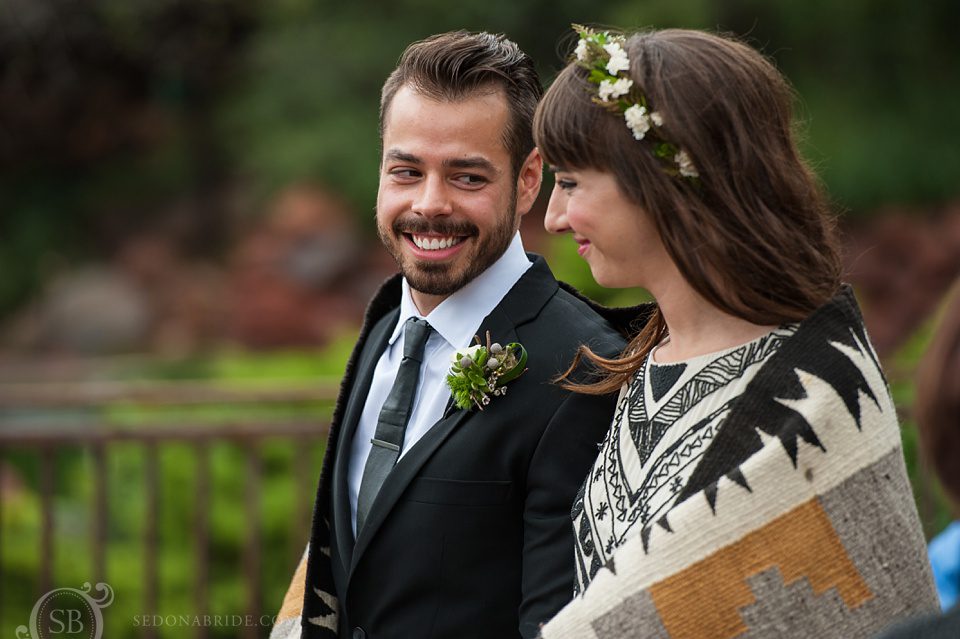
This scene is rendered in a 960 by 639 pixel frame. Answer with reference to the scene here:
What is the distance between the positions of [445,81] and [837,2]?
9281 mm

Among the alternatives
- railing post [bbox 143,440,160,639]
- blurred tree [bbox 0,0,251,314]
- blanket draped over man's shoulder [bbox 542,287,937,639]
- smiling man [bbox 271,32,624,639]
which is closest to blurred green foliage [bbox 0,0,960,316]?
blurred tree [bbox 0,0,251,314]

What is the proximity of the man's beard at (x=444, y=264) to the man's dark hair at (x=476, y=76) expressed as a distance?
138mm

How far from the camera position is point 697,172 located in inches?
69.8

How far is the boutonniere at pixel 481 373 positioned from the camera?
215 centimetres

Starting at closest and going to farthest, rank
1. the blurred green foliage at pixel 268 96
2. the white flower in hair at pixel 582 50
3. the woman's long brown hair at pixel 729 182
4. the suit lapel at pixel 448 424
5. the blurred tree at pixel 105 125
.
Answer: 1. the woman's long brown hair at pixel 729 182
2. the white flower in hair at pixel 582 50
3. the suit lapel at pixel 448 424
4. the blurred green foliage at pixel 268 96
5. the blurred tree at pixel 105 125

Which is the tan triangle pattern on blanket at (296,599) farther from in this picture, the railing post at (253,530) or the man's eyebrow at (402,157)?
the railing post at (253,530)

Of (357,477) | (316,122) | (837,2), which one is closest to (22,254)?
(316,122)

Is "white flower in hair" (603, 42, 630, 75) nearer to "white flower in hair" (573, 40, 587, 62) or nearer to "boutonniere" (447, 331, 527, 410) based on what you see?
"white flower in hair" (573, 40, 587, 62)

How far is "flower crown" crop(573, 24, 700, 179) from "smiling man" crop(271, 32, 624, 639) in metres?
0.44

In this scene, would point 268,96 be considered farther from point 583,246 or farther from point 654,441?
point 654,441

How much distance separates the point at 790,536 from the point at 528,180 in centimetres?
101

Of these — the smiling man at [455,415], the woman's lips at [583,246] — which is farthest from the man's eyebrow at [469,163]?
the woman's lips at [583,246]

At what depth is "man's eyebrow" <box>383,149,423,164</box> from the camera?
88.9 inches

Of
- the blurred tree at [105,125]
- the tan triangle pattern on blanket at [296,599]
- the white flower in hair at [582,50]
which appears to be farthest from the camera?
the blurred tree at [105,125]
